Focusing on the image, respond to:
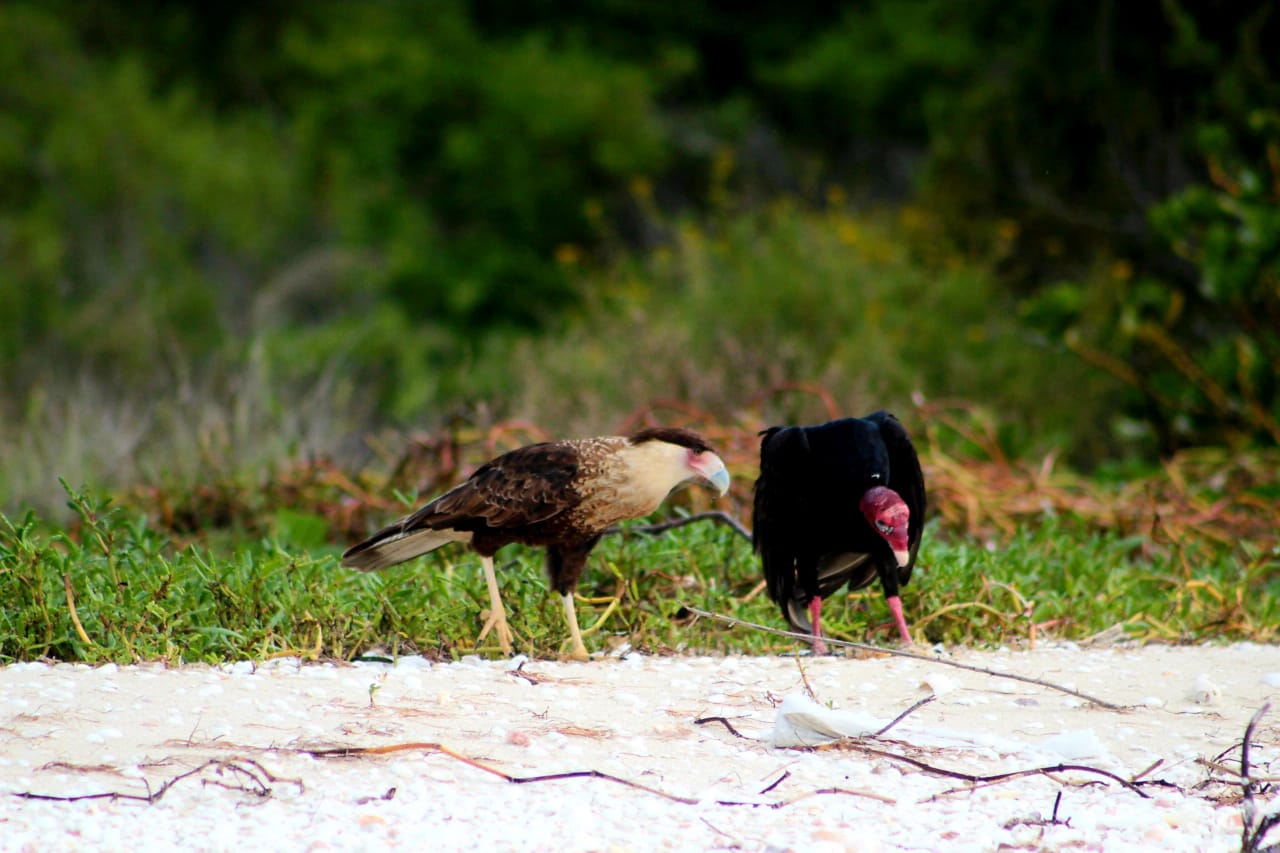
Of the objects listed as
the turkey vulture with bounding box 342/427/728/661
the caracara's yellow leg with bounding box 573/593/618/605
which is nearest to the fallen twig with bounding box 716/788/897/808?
the turkey vulture with bounding box 342/427/728/661

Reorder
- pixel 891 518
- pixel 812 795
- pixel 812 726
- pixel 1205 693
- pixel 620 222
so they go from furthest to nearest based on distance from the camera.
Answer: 1. pixel 620 222
2. pixel 891 518
3. pixel 1205 693
4. pixel 812 726
5. pixel 812 795

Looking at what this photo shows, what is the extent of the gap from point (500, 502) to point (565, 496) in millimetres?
166

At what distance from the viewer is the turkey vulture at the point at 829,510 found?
391 cm

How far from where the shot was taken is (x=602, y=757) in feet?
9.33

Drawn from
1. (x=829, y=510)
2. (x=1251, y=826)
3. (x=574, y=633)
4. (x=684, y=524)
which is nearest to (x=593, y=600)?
(x=574, y=633)

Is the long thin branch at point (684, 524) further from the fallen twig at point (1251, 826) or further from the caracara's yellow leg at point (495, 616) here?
the fallen twig at point (1251, 826)

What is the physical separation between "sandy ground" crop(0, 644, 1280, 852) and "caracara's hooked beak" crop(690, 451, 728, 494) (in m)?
0.48

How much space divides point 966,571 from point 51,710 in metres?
2.56

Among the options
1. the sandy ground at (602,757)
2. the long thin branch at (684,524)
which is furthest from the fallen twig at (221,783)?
the long thin branch at (684,524)

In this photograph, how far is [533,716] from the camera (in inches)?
122

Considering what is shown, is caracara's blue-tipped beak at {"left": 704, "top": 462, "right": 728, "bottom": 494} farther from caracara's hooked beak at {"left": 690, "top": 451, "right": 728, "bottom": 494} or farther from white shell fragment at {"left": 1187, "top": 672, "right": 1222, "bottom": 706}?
white shell fragment at {"left": 1187, "top": 672, "right": 1222, "bottom": 706}

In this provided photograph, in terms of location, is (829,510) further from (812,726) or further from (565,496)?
(812,726)

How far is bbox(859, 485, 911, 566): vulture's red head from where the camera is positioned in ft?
12.3

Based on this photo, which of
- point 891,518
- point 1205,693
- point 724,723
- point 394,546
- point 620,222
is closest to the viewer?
point 724,723
